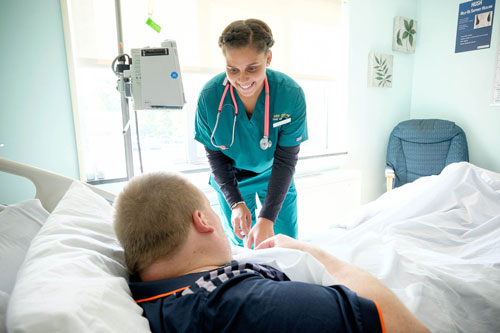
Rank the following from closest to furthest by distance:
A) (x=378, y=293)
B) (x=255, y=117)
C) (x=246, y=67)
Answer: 1. (x=378, y=293)
2. (x=246, y=67)
3. (x=255, y=117)

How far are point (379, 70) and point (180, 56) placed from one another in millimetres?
2207

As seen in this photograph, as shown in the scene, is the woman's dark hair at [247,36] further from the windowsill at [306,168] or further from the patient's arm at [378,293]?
the windowsill at [306,168]

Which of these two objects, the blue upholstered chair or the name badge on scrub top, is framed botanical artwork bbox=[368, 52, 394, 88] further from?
the name badge on scrub top

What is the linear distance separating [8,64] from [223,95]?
47.7 inches

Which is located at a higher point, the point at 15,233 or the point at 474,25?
the point at 474,25

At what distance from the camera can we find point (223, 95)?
4.52 feet

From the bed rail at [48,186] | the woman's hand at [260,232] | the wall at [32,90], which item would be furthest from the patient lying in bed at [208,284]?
the wall at [32,90]

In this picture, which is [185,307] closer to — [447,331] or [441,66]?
[447,331]

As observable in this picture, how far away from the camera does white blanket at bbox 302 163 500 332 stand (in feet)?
2.85

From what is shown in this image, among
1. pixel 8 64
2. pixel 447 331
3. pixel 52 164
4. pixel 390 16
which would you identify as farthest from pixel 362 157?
pixel 8 64

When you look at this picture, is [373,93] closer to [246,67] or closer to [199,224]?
[246,67]

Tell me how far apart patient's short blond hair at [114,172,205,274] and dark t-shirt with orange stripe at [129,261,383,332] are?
11cm

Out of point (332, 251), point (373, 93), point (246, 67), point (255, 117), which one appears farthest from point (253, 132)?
point (373, 93)

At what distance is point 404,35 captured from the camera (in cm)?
316
